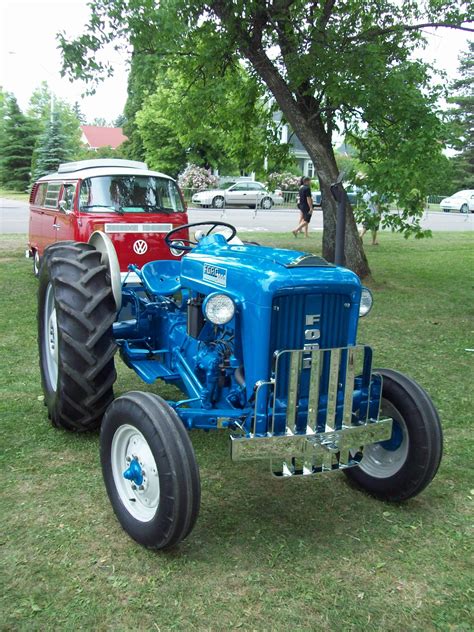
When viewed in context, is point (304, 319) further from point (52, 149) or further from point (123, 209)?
point (52, 149)

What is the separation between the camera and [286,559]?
9.91ft

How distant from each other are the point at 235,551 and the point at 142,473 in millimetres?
618

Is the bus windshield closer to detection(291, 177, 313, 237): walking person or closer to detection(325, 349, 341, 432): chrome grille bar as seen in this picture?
detection(325, 349, 341, 432): chrome grille bar

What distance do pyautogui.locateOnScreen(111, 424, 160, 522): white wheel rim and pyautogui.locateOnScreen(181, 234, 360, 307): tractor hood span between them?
94cm

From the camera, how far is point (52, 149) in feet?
113

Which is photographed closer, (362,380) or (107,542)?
(107,542)

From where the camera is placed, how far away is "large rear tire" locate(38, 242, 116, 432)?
3.93m

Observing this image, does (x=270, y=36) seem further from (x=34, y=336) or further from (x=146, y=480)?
(x=146, y=480)

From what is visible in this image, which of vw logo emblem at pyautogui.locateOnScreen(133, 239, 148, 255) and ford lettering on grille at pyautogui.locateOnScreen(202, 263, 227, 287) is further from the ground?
ford lettering on grille at pyautogui.locateOnScreen(202, 263, 227, 287)

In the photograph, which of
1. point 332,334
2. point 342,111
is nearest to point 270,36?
point 342,111

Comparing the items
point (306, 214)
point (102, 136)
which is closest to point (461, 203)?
point (306, 214)

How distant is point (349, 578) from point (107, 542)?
1235mm

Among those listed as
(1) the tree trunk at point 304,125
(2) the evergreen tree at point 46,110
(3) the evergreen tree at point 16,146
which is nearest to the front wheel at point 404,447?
(1) the tree trunk at point 304,125

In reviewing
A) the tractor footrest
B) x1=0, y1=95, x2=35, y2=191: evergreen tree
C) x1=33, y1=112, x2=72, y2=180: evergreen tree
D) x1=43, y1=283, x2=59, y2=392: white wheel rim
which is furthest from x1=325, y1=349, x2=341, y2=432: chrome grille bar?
x1=0, y1=95, x2=35, y2=191: evergreen tree
